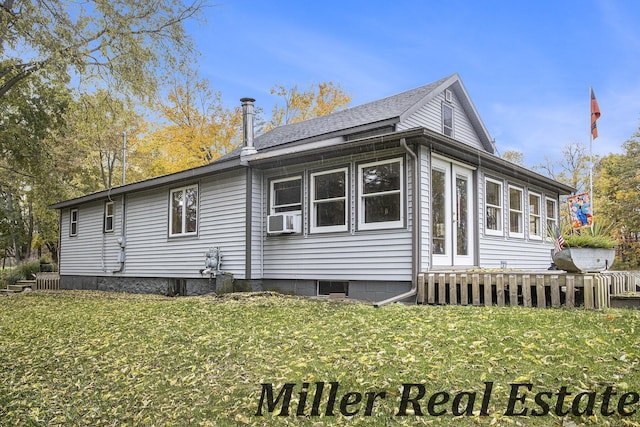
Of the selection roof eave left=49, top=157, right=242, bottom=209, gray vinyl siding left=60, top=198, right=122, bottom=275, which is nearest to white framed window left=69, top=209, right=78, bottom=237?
gray vinyl siding left=60, top=198, right=122, bottom=275

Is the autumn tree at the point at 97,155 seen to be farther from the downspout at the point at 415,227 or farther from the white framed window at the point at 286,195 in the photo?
the downspout at the point at 415,227

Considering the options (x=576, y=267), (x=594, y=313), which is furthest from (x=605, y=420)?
(x=576, y=267)

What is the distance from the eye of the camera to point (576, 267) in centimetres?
715

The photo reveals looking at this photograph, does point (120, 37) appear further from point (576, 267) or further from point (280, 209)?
point (576, 267)

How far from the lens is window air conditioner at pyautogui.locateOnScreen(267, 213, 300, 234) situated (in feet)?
34.7

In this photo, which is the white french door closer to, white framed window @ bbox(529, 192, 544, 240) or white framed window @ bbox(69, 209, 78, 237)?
white framed window @ bbox(529, 192, 544, 240)

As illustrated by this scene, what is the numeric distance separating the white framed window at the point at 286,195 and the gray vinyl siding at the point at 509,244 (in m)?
3.85

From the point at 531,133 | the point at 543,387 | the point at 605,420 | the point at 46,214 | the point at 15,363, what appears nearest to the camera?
the point at 605,420

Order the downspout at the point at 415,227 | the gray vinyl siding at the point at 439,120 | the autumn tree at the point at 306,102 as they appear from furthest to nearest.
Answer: the autumn tree at the point at 306,102, the gray vinyl siding at the point at 439,120, the downspout at the point at 415,227

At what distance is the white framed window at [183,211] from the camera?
1288 cm

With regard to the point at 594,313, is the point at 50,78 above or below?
above

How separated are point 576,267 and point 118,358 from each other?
20.2ft

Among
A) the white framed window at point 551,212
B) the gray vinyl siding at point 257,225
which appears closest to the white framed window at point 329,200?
the gray vinyl siding at point 257,225

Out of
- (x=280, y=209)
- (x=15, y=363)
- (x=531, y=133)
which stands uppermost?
(x=531, y=133)
